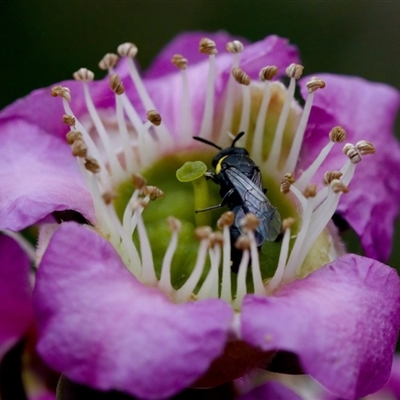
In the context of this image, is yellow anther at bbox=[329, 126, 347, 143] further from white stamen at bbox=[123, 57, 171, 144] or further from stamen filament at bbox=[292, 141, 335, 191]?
white stamen at bbox=[123, 57, 171, 144]

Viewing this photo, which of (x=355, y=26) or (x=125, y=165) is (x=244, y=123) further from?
(x=355, y=26)

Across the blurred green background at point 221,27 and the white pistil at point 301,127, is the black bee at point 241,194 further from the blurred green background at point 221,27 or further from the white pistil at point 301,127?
the blurred green background at point 221,27

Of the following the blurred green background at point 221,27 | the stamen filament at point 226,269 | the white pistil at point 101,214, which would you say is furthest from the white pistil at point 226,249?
the blurred green background at point 221,27

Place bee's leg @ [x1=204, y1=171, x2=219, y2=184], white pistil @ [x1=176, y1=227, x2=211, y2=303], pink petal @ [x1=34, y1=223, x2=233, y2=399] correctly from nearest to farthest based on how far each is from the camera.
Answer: pink petal @ [x1=34, y1=223, x2=233, y2=399] < white pistil @ [x1=176, y1=227, x2=211, y2=303] < bee's leg @ [x1=204, y1=171, x2=219, y2=184]

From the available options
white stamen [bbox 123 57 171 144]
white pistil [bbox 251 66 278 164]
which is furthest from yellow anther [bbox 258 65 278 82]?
white stamen [bbox 123 57 171 144]

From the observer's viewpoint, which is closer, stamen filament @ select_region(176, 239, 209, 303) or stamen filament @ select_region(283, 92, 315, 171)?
stamen filament @ select_region(176, 239, 209, 303)

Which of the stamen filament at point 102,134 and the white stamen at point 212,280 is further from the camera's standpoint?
the stamen filament at point 102,134

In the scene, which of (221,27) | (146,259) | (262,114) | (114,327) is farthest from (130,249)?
(221,27)
